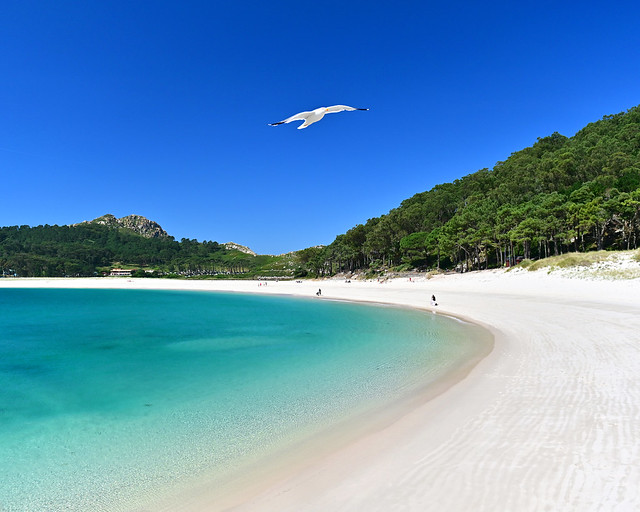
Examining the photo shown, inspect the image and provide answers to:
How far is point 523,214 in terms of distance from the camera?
5450cm

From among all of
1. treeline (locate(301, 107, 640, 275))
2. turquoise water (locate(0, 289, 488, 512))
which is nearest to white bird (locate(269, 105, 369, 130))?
turquoise water (locate(0, 289, 488, 512))

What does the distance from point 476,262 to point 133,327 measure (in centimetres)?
5625

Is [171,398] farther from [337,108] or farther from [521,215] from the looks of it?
[521,215]

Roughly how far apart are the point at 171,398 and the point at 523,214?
2283 inches

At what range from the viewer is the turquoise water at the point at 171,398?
544cm

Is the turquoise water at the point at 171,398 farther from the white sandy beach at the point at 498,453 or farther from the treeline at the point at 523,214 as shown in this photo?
the treeline at the point at 523,214

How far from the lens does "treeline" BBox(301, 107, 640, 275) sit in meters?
48.4

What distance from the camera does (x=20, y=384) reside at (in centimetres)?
1119

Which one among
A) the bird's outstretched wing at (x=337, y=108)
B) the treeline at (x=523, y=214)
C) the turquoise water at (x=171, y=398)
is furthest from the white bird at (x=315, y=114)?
the treeline at (x=523, y=214)

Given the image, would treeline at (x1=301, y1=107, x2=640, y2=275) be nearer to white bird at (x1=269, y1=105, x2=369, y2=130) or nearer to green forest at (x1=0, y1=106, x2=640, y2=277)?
green forest at (x1=0, y1=106, x2=640, y2=277)

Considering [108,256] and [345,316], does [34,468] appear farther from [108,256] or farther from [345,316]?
[108,256]

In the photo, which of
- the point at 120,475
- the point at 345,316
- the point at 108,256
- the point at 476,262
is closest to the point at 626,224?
the point at 476,262

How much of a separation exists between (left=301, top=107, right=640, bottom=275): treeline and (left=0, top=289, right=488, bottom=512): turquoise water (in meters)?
39.6

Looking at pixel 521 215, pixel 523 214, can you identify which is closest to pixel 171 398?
pixel 521 215
